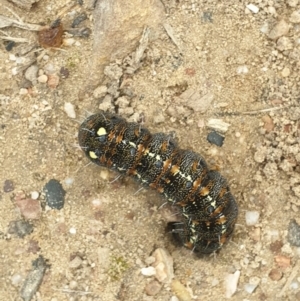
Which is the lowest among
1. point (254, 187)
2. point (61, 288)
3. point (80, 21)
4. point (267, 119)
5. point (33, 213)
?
point (61, 288)

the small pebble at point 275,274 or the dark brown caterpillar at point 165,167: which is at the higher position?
the dark brown caterpillar at point 165,167

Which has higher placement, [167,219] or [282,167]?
[282,167]

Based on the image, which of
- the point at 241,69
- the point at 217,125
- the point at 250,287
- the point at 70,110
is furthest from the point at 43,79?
the point at 250,287

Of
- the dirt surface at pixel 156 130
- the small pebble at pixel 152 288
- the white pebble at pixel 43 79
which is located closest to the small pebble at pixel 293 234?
the dirt surface at pixel 156 130

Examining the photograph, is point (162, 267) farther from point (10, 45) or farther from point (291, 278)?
point (10, 45)

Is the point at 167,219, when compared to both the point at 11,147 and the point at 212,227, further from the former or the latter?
the point at 11,147

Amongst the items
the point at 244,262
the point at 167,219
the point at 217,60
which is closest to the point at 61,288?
the point at 167,219

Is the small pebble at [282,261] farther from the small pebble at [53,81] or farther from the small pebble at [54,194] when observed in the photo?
the small pebble at [53,81]
